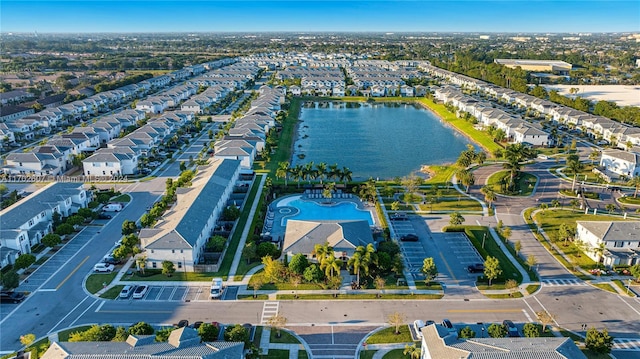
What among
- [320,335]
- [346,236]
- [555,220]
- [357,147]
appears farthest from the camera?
[357,147]

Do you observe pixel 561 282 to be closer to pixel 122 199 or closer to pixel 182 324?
pixel 182 324

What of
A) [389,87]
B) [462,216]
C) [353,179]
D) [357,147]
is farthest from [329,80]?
[462,216]

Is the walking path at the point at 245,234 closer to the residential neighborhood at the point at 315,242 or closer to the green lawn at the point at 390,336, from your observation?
the residential neighborhood at the point at 315,242

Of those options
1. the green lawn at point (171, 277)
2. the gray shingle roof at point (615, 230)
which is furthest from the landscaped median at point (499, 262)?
the green lawn at point (171, 277)

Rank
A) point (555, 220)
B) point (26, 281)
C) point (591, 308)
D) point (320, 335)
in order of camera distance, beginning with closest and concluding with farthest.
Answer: point (320, 335) < point (591, 308) < point (26, 281) < point (555, 220)

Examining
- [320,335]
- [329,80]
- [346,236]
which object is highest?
[329,80]

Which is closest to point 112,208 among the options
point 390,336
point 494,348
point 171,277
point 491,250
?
point 171,277

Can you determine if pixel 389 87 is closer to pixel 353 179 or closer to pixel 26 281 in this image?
pixel 353 179
